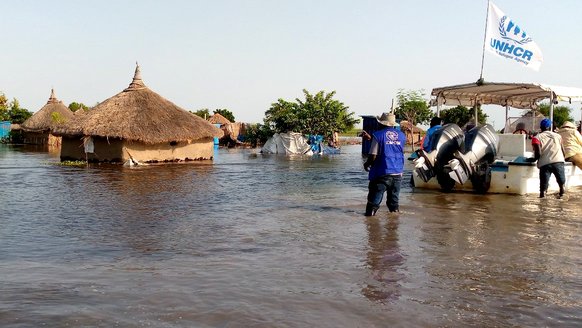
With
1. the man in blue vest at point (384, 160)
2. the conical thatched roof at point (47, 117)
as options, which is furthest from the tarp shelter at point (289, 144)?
the man in blue vest at point (384, 160)

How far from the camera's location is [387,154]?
7.95m

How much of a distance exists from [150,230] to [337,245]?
2.66 meters

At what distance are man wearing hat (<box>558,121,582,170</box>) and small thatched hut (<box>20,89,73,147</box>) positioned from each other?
37.7 meters

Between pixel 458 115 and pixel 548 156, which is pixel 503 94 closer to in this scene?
pixel 548 156

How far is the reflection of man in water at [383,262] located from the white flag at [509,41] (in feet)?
25.0

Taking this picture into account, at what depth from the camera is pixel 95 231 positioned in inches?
280

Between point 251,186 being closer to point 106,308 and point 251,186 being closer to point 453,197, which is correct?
point 453,197

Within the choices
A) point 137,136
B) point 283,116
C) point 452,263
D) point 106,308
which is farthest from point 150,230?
point 283,116

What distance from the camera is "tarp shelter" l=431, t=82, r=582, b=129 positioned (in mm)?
12438

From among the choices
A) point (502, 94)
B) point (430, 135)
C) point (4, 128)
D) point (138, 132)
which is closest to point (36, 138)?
point (4, 128)

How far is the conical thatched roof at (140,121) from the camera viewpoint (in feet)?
72.9

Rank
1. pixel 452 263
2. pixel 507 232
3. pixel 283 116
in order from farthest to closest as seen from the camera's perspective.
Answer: pixel 283 116 < pixel 507 232 < pixel 452 263

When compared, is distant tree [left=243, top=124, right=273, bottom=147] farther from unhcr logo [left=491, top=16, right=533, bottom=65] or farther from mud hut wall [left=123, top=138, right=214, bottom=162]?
unhcr logo [left=491, top=16, right=533, bottom=65]

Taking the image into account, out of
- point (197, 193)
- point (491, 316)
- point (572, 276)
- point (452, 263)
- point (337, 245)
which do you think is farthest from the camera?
point (197, 193)
